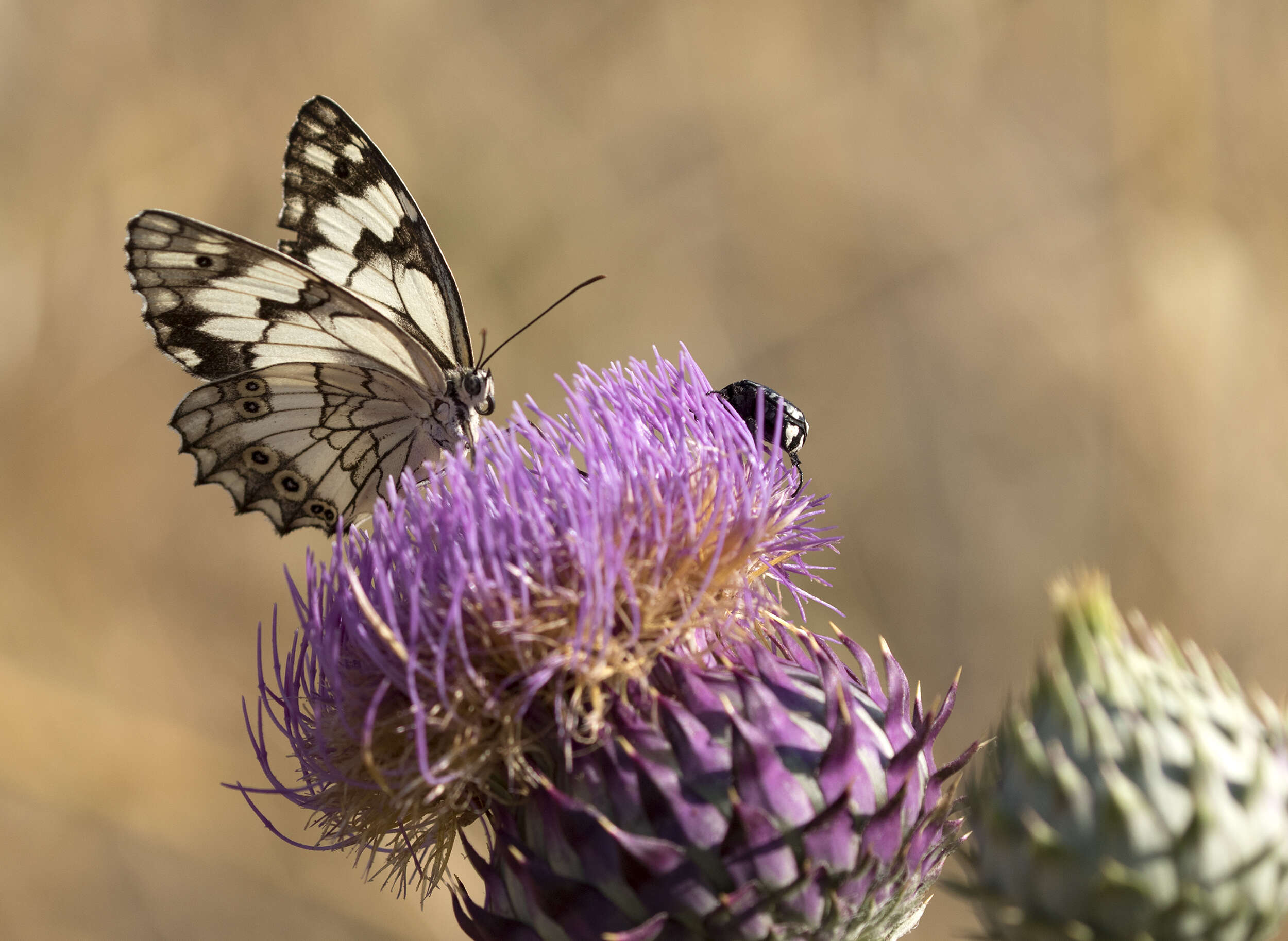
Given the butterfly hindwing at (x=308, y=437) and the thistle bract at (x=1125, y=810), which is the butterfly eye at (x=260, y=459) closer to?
the butterfly hindwing at (x=308, y=437)

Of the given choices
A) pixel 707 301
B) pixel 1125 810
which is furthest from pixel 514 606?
pixel 707 301

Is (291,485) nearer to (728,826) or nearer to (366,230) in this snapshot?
(366,230)

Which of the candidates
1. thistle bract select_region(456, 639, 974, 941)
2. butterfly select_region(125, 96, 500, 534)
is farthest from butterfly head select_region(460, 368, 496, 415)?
thistle bract select_region(456, 639, 974, 941)

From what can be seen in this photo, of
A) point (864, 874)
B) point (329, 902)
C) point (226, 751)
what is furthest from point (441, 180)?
point (864, 874)

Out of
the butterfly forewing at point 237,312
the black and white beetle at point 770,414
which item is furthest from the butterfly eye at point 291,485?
the black and white beetle at point 770,414

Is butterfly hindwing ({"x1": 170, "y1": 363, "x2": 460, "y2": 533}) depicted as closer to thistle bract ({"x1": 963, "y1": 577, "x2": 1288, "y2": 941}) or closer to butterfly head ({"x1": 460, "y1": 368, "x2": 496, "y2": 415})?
butterfly head ({"x1": 460, "y1": 368, "x2": 496, "y2": 415})
